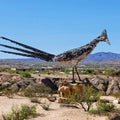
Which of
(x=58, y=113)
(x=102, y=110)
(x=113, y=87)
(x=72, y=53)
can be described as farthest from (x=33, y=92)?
(x=113, y=87)

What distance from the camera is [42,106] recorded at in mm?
20953

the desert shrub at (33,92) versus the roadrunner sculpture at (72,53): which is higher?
the roadrunner sculpture at (72,53)

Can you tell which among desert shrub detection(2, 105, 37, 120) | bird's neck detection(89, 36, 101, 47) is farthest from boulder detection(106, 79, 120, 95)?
desert shrub detection(2, 105, 37, 120)

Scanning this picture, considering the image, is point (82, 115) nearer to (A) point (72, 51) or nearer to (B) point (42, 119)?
(B) point (42, 119)

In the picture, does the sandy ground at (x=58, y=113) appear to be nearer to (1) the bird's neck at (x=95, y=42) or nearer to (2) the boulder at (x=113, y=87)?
(1) the bird's neck at (x=95, y=42)

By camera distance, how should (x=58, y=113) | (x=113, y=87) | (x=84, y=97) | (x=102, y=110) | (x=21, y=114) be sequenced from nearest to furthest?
(x=21, y=114) → (x=58, y=113) → (x=102, y=110) → (x=84, y=97) → (x=113, y=87)

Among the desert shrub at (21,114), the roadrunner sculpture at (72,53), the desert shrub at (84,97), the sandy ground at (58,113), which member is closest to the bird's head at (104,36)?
the roadrunner sculpture at (72,53)

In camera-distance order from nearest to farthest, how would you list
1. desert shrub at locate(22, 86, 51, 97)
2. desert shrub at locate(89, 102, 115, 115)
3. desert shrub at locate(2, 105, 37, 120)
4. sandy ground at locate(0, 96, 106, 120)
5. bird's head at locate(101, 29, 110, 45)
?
desert shrub at locate(2, 105, 37, 120) → sandy ground at locate(0, 96, 106, 120) → desert shrub at locate(89, 102, 115, 115) → bird's head at locate(101, 29, 110, 45) → desert shrub at locate(22, 86, 51, 97)

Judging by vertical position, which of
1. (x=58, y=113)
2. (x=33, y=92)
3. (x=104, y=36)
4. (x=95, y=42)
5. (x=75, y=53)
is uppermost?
(x=104, y=36)

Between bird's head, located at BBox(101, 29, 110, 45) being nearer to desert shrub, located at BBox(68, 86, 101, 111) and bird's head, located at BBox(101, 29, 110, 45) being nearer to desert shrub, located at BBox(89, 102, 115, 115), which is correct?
desert shrub, located at BBox(68, 86, 101, 111)

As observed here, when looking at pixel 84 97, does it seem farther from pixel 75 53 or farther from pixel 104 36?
pixel 104 36

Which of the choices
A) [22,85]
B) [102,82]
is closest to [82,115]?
[22,85]

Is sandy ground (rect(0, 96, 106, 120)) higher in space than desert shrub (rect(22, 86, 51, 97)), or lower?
lower

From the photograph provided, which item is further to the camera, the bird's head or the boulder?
the boulder
